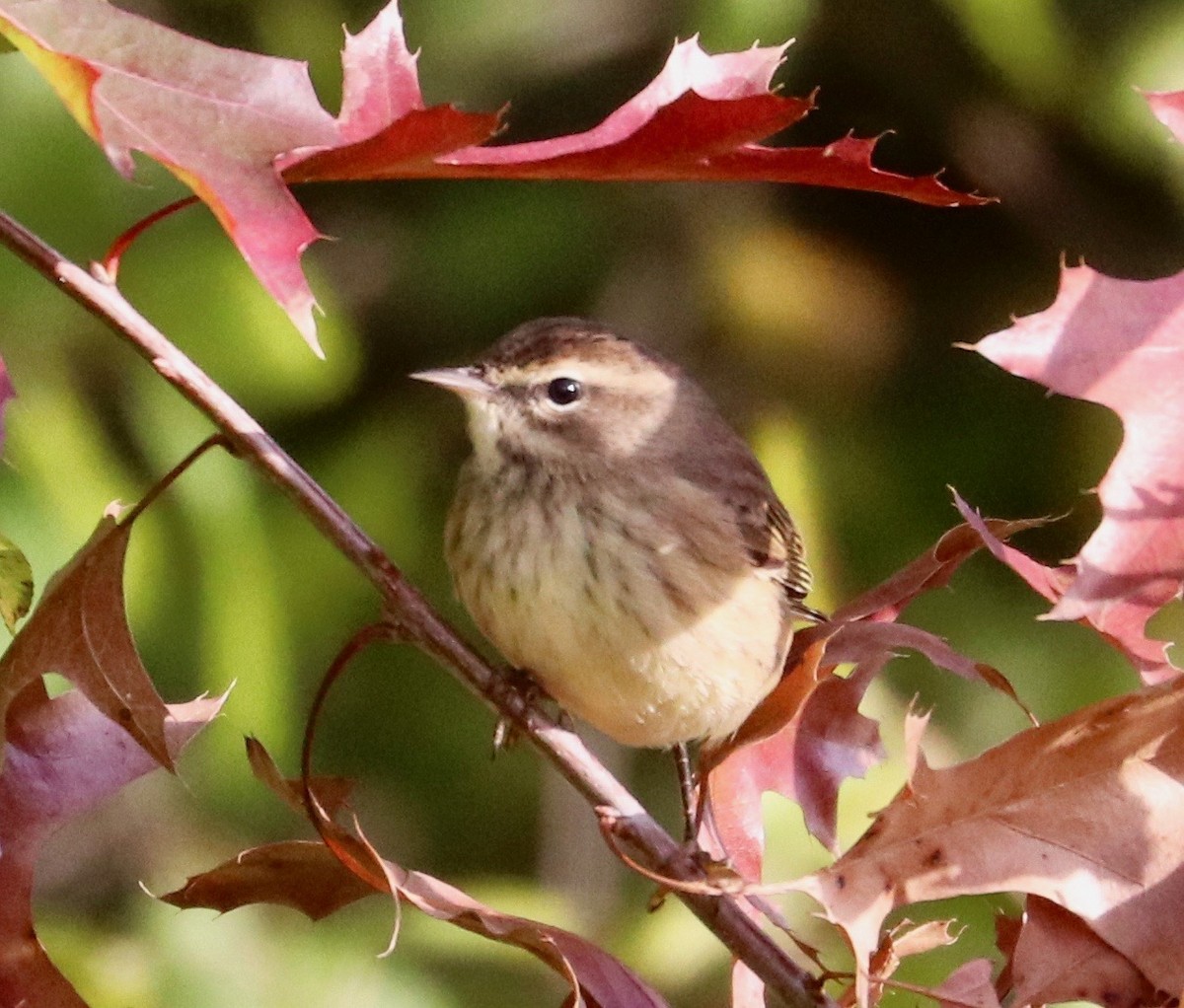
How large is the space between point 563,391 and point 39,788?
111 cm

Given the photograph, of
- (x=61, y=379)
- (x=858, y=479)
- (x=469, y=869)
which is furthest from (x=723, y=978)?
(x=61, y=379)

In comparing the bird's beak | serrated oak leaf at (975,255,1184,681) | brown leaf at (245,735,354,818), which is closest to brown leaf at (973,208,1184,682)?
serrated oak leaf at (975,255,1184,681)

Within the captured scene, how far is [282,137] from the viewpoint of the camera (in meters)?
1.40

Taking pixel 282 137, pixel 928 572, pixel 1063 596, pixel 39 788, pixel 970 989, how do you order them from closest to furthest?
1. pixel 282 137
2. pixel 1063 596
3. pixel 970 989
4. pixel 39 788
5. pixel 928 572

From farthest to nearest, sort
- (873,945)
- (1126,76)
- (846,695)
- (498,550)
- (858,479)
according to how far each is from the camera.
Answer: (858,479) → (1126,76) → (498,550) → (846,695) → (873,945)

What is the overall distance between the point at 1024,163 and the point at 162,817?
2.47 metres

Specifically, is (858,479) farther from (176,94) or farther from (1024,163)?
(176,94)

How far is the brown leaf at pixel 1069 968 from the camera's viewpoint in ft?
5.57

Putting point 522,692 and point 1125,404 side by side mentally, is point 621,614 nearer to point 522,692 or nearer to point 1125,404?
point 522,692

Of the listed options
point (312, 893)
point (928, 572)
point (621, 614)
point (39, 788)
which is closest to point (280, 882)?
point (312, 893)

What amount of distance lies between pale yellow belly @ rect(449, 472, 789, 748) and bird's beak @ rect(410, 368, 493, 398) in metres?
0.17

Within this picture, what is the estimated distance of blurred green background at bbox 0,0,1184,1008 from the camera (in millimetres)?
3299

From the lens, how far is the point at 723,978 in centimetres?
368

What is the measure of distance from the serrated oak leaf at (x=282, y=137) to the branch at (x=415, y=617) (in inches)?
11.8
